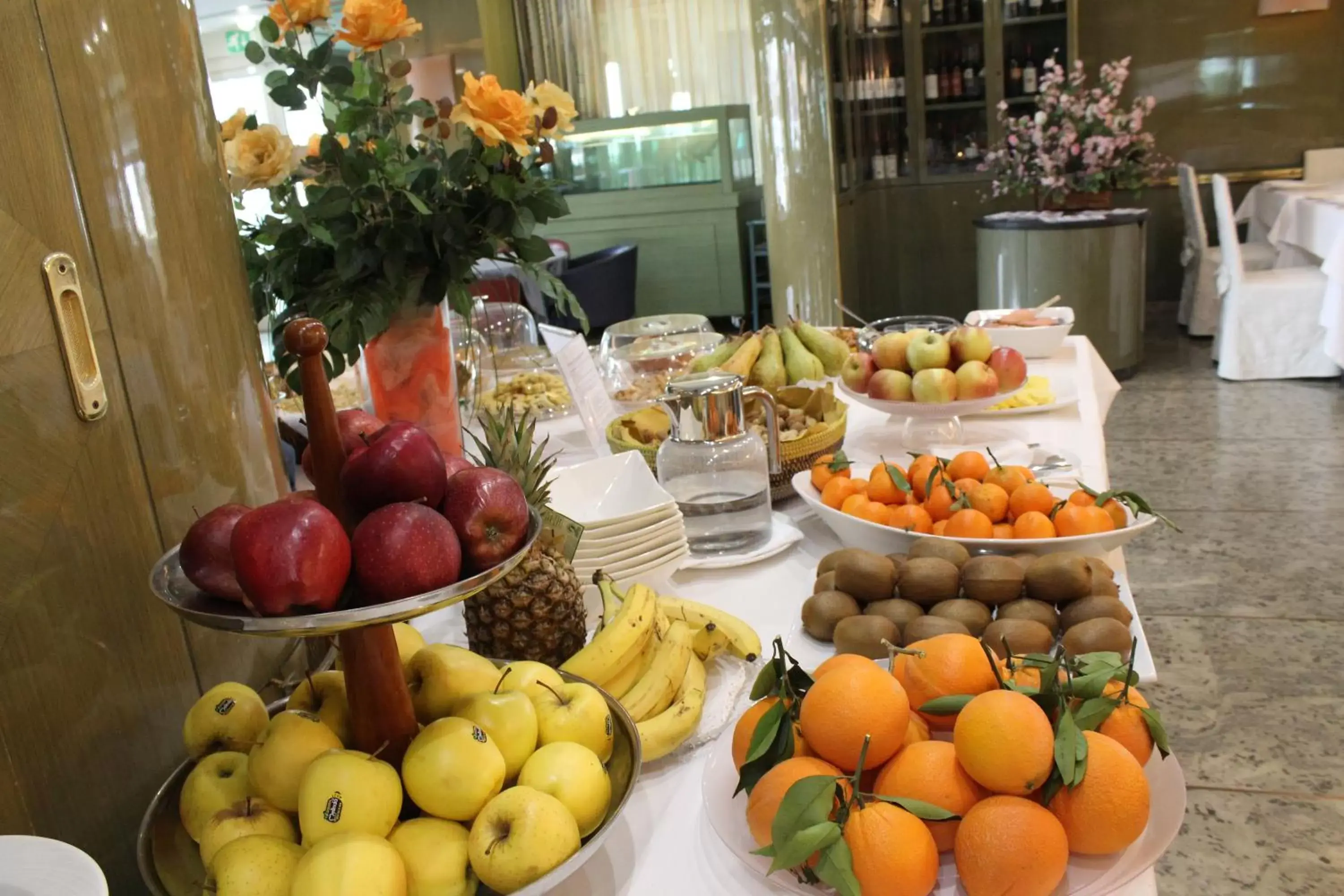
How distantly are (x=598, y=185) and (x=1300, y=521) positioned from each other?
16.0 ft

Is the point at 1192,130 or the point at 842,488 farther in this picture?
the point at 1192,130

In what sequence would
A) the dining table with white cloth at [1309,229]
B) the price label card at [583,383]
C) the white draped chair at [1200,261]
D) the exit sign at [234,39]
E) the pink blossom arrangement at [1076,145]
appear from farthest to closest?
the exit sign at [234,39], the white draped chair at [1200,261], the pink blossom arrangement at [1076,145], the dining table with white cloth at [1309,229], the price label card at [583,383]

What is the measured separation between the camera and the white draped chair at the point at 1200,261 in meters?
5.84

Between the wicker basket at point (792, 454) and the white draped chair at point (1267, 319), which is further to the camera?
the white draped chair at point (1267, 319)

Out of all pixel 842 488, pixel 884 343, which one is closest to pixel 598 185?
pixel 884 343

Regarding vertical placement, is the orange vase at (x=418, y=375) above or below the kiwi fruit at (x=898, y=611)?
above

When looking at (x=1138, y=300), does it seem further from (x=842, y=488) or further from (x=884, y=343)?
(x=842, y=488)

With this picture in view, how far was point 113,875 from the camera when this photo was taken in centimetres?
80

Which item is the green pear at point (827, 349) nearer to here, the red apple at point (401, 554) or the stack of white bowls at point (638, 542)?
the stack of white bowls at point (638, 542)

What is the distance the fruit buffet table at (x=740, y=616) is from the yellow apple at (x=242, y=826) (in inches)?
8.5

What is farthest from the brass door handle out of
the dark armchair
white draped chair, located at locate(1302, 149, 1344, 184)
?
white draped chair, located at locate(1302, 149, 1344, 184)

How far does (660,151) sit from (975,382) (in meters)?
5.46

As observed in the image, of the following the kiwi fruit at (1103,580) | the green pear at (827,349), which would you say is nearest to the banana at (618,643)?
the kiwi fruit at (1103,580)

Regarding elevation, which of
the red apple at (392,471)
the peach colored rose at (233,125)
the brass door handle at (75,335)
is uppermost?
the peach colored rose at (233,125)
